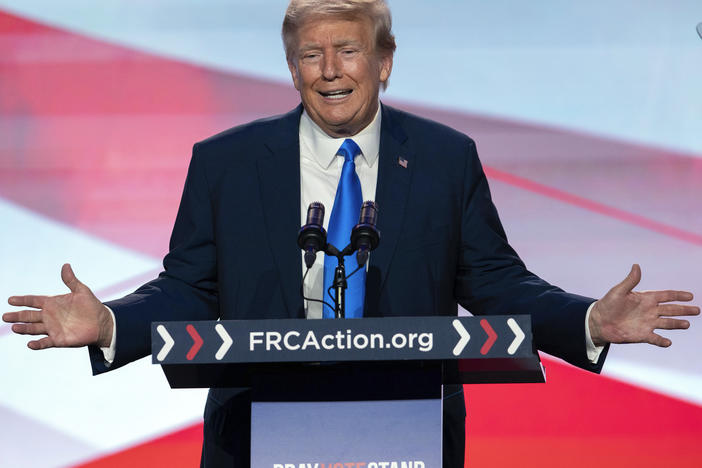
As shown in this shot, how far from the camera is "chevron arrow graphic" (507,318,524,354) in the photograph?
5.24 feet

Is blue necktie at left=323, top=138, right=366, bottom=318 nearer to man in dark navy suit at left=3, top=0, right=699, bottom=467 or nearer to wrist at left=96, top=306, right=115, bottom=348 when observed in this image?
man in dark navy suit at left=3, top=0, right=699, bottom=467

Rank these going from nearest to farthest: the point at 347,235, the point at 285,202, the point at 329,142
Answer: the point at 347,235 → the point at 285,202 → the point at 329,142

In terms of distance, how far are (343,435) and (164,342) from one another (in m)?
0.35

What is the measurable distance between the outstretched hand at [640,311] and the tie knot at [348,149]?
65 centimetres

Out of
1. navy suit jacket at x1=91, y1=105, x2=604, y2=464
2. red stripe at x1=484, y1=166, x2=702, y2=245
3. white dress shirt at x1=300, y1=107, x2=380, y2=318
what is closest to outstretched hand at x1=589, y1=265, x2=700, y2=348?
navy suit jacket at x1=91, y1=105, x2=604, y2=464

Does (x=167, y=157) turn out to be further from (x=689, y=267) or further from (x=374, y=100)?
(x=689, y=267)

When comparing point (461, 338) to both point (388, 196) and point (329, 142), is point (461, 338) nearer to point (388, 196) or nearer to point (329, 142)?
point (388, 196)

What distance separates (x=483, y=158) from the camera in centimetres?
387

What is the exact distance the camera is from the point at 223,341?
5.26ft

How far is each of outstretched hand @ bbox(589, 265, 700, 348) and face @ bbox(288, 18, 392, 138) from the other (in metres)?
0.75

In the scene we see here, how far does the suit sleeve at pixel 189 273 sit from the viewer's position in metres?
2.11

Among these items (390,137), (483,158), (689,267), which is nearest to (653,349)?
(689,267)

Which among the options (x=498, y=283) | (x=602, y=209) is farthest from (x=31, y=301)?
(x=602, y=209)

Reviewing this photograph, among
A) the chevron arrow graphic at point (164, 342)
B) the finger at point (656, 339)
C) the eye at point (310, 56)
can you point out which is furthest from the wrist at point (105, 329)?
the finger at point (656, 339)
